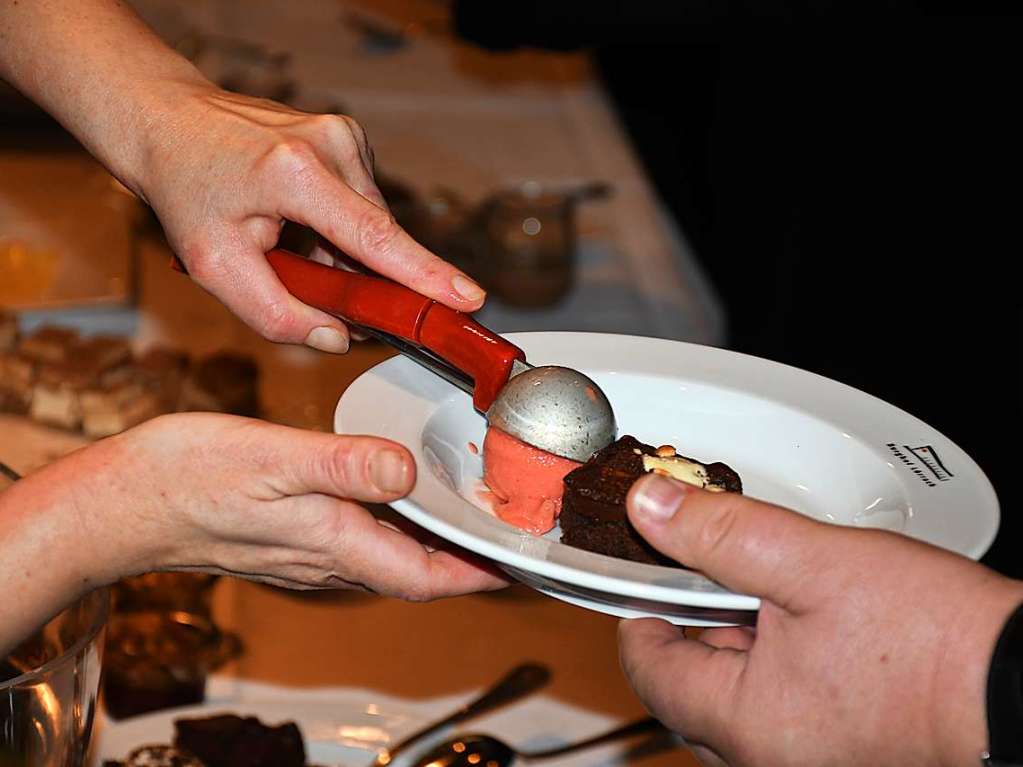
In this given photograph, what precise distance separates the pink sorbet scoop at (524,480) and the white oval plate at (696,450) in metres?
0.02

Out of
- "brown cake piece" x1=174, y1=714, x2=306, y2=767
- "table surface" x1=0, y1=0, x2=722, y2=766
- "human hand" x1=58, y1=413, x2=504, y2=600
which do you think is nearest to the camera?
"human hand" x1=58, y1=413, x2=504, y2=600

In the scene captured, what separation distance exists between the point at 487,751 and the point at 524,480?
14.9 inches

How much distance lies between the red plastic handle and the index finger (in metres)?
0.02

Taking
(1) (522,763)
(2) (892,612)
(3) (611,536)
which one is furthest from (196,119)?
(2) (892,612)

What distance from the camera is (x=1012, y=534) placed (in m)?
3.22

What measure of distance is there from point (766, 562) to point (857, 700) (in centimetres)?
14

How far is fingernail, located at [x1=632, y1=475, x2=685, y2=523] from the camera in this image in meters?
1.08

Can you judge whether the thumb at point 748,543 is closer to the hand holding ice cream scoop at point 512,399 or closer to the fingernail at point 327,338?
the hand holding ice cream scoop at point 512,399

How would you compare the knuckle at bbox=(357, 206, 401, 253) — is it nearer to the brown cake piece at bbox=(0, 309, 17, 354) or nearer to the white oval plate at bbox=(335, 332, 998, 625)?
the white oval plate at bbox=(335, 332, 998, 625)

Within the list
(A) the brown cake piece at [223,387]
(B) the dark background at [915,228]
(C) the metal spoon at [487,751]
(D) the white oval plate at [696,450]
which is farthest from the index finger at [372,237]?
(B) the dark background at [915,228]

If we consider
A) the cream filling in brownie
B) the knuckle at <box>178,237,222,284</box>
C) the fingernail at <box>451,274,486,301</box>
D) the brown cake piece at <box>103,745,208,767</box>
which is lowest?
the brown cake piece at <box>103,745,208,767</box>

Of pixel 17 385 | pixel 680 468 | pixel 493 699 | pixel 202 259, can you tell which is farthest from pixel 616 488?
pixel 17 385

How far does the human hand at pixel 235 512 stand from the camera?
116cm

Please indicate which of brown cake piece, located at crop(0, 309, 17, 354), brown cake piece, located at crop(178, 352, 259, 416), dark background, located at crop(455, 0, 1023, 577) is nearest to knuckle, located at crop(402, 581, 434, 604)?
brown cake piece, located at crop(178, 352, 259, 416)
